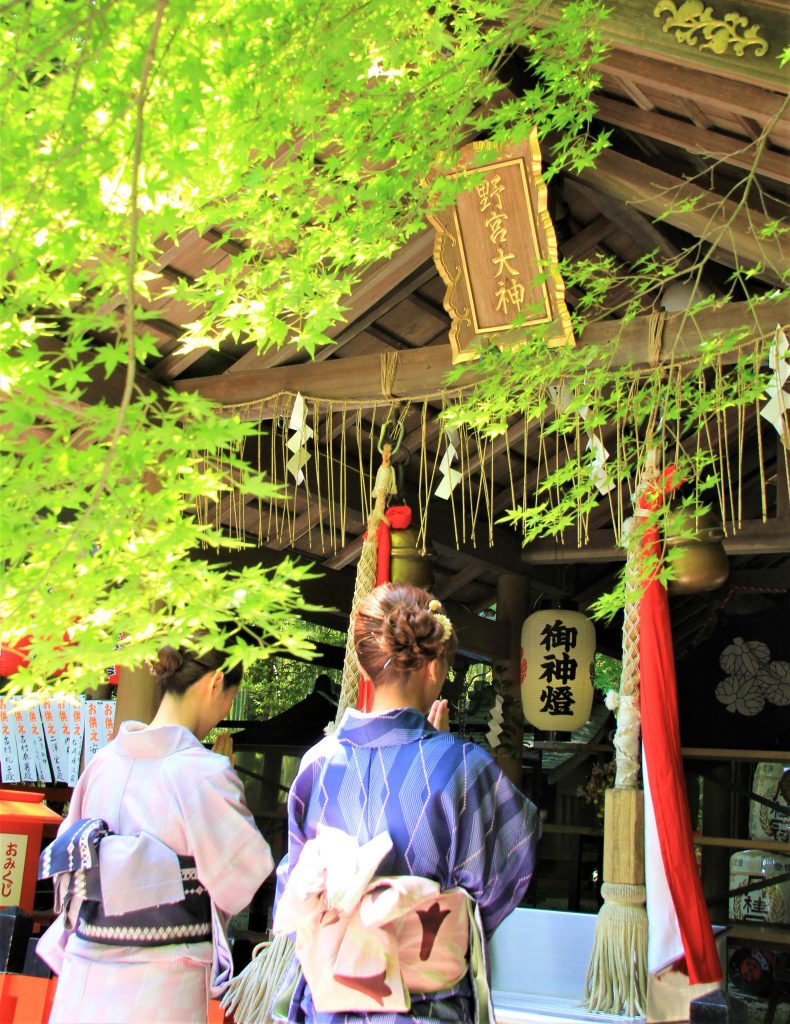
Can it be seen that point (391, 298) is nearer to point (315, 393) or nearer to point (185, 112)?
point (315, 393)

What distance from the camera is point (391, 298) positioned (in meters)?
5.75

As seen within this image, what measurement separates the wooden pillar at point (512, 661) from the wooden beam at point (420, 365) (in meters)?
3.07

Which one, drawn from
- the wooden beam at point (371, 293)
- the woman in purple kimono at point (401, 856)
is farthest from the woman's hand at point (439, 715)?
the wooden beam at point (371, 293)

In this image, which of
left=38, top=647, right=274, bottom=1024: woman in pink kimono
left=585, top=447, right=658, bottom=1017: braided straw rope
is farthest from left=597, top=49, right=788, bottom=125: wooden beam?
left=38, top=647, right=274, bottom=1024: woman in pink kimono

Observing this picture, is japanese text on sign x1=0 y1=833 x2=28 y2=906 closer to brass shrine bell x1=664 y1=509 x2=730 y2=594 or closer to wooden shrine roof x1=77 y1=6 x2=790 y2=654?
wooden shrine roof x1=77 y1=6 x2=790 y2=654

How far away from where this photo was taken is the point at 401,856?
7.69 feet

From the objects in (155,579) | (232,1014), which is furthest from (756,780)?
(155,579)

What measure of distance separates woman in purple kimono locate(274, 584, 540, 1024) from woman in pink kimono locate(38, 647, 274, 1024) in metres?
0.42

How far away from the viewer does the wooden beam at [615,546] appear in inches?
270

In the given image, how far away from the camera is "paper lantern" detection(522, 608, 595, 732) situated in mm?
7859

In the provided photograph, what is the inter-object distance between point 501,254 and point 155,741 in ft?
9.39

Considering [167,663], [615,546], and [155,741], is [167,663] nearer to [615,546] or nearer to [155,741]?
[155,741]

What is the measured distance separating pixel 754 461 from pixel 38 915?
217 inches

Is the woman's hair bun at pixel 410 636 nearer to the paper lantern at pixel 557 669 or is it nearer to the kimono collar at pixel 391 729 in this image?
the kimono collar at pixel 391 729
